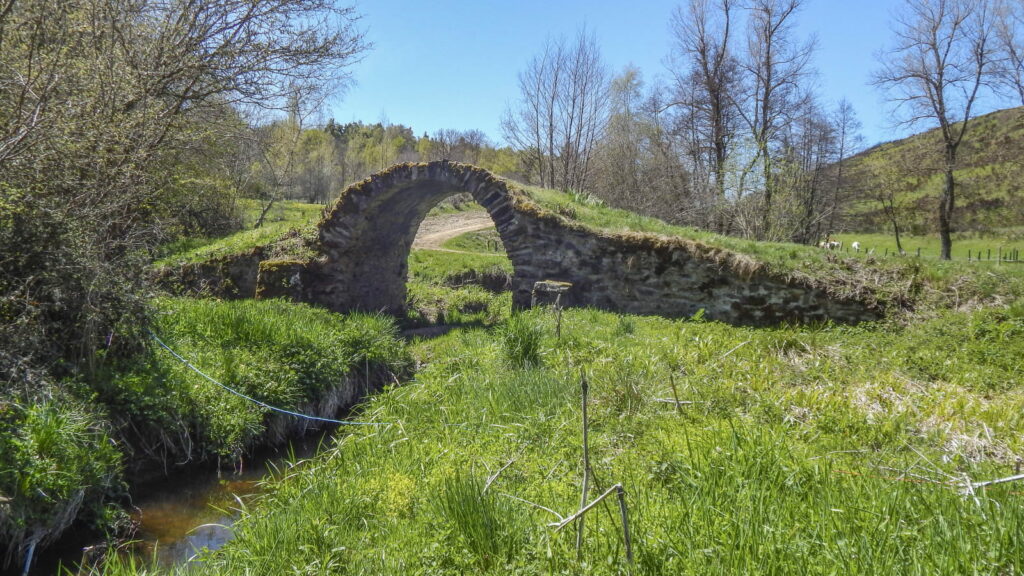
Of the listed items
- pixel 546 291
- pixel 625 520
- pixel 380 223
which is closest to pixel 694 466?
pixel 625 520

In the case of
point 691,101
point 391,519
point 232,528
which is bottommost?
point 232,528

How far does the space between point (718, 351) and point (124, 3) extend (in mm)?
10122

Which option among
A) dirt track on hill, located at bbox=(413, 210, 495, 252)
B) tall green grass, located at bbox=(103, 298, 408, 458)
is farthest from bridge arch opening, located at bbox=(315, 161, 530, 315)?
dirt track on hill, located at bbox=(413, 210, 495, 252)

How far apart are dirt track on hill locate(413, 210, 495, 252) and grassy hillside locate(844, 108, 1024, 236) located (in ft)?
60.4

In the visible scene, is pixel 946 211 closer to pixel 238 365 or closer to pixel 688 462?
pixel 688 462

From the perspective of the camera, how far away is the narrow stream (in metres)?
3.80

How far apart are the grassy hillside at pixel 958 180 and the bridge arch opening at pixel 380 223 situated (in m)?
19.8

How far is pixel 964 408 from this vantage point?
13.8 ft

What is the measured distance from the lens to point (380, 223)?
37.0 ft

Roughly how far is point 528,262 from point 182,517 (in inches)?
285

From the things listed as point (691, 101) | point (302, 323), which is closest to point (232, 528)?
point (302, 323)

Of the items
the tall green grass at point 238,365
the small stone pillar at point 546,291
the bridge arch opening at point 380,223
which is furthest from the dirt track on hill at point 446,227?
the tall green grass at point 238,365

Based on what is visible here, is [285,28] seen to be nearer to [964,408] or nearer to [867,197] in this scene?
[964,408]

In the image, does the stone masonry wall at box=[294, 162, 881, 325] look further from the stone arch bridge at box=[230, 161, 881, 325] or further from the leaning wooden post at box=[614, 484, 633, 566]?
A: the leaning wooden post at box=[614, 484, 633, 566]
